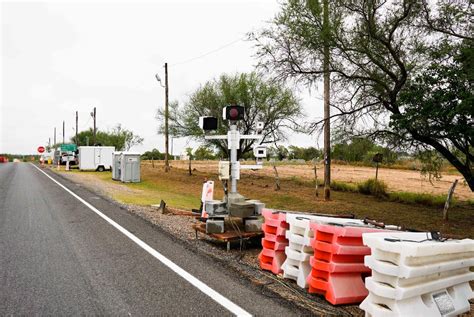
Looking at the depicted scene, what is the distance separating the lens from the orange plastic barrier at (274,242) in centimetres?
626

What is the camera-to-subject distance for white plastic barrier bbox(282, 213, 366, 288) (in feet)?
18.3

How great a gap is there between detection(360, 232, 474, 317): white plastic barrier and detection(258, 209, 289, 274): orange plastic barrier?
1.82m

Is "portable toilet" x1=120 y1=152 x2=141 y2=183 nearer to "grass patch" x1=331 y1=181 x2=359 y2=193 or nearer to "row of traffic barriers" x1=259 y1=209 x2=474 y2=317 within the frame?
"grass patch" x1=331 y1=181 x2=359 y2=193

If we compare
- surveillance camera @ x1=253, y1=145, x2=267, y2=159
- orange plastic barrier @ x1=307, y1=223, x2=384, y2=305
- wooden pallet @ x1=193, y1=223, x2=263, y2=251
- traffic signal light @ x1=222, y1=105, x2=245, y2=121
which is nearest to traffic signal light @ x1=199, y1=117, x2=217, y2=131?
traffic signal light @ x1=222, y1=105, x2=245, y2=121

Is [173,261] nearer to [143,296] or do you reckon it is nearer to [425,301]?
[143,296]

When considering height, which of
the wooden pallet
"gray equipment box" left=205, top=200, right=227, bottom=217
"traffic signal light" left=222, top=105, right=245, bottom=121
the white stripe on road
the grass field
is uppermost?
"traffic signal light" left=222, top=105, right=245, bottom=121

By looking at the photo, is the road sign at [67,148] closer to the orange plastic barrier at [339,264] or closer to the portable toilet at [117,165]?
the portable toilet at [117,165]

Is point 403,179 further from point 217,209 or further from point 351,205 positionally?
point 217,209

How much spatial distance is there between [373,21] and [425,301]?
8.71m

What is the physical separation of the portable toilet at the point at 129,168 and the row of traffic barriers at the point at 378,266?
24.1 m

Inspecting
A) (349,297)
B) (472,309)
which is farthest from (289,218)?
(472,309)

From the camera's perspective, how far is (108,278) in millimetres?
5699

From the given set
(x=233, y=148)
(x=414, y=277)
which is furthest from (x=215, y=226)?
(x=414, y=277)

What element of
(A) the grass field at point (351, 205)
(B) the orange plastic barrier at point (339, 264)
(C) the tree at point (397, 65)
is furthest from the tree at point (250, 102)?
(B) the orange plastic barrier at point (339, 264)
